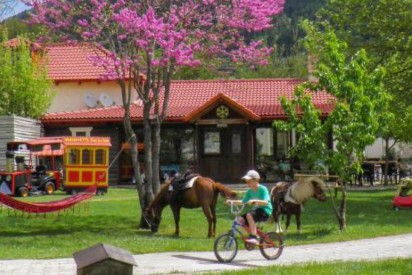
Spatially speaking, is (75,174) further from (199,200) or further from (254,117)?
(199,200)

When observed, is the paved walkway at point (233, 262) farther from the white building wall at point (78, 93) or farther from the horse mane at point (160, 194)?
the white building wall at point (78, 93)

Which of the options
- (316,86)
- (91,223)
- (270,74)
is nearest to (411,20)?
(316,86)

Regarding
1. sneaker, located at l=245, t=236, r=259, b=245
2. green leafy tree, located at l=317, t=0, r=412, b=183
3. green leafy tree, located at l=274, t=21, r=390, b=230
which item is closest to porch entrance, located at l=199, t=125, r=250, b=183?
green leafy tree, located at l=317, t=0, r=412, b=183

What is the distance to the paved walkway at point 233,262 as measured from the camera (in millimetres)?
11727

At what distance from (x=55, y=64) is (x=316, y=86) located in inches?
939

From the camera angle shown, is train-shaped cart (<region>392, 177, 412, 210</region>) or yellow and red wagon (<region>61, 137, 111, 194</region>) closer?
train-shaped cart (<region>392, 177, 412, 210</region>)

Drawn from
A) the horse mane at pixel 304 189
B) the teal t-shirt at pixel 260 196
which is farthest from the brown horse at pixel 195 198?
the teal t-shirt at pixel 260 196

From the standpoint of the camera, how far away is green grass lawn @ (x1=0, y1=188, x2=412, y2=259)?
14.5m

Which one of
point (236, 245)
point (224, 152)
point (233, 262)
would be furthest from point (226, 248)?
point (224, 152)

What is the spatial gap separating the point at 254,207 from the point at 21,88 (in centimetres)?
2236

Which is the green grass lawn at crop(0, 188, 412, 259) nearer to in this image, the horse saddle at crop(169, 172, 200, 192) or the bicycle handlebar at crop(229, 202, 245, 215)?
the horse saddle at crop(169, 172, 200, 192)

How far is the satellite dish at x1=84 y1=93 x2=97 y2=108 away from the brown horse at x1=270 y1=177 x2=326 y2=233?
820 inches

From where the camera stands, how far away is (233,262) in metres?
12.4

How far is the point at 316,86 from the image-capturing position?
56.4 ft
